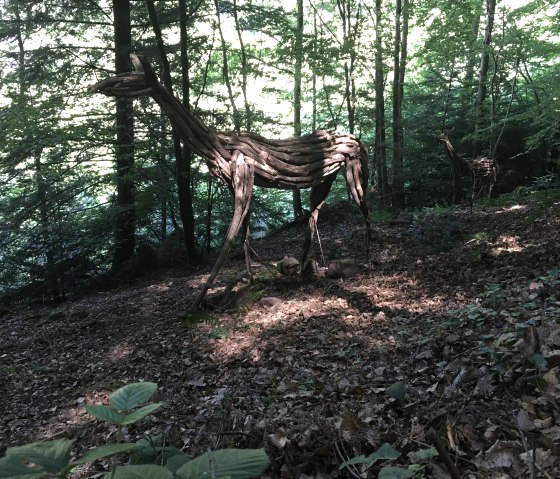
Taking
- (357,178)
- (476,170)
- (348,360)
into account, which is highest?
(476,170)

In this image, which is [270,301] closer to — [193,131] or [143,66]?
[193,131]

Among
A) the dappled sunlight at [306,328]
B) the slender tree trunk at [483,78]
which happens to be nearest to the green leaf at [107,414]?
the dappled sunlight at [306,328]

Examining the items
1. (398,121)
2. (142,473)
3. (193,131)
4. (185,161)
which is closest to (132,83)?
(193,131)

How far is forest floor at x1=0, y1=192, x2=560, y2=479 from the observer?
203 centimetres

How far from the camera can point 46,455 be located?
40.6 inches

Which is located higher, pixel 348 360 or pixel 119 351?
→ pixel 348 360

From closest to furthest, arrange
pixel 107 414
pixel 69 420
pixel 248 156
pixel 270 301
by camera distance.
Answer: pixel 107 414 → pixel 69 420 → pixel 248 156 → pixel 270 301

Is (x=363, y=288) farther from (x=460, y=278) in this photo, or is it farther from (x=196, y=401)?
(x=196, y=401)

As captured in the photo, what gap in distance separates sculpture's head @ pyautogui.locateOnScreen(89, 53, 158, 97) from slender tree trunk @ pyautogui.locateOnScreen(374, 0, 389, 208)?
26.5ft

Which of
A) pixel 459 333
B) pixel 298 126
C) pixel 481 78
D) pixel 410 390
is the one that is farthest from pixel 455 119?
pixel 410 390

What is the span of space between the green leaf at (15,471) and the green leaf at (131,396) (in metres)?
0.28

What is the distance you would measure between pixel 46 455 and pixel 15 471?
0.23 ft

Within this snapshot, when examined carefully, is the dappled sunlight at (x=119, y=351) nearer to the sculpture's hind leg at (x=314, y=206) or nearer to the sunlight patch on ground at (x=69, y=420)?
the sunlight patch on ground at (x=69, y=420)

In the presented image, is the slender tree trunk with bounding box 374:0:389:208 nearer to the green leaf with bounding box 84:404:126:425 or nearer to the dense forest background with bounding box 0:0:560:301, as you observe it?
the dense forest background with bounding box 0:0:560:301
